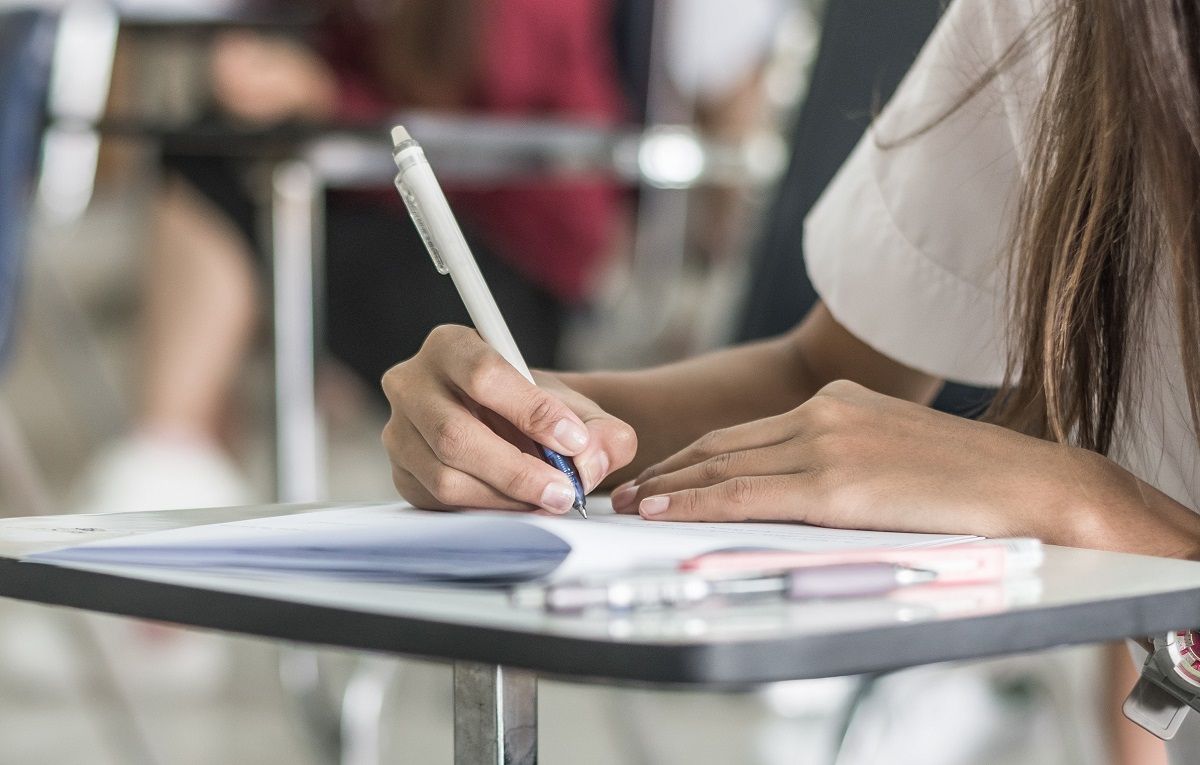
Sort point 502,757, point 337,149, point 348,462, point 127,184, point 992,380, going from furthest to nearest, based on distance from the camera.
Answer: point 127,184 → point 348,462 → point 337,149 → point 992,380 → point 502,757

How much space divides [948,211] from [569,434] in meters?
0.34

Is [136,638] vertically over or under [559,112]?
under

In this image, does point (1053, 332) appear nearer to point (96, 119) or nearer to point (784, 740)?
point (96, 119)

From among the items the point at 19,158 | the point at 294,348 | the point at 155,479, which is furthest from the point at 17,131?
the point at 155,479

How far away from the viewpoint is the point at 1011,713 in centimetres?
185

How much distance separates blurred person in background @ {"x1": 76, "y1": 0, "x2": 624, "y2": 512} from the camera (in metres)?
1.86

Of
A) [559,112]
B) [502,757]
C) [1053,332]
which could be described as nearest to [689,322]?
[559,112]

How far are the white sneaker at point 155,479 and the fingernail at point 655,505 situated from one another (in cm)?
126

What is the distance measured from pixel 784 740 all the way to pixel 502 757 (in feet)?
4.81

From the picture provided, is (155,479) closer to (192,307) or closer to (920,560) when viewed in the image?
(192,307)

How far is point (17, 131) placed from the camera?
127cm

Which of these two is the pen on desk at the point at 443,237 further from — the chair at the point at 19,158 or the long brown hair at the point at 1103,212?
the chair at the point at 19,158

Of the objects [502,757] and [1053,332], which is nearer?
[502,757]

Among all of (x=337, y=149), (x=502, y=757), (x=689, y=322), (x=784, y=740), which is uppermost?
(x=337, y=149)
